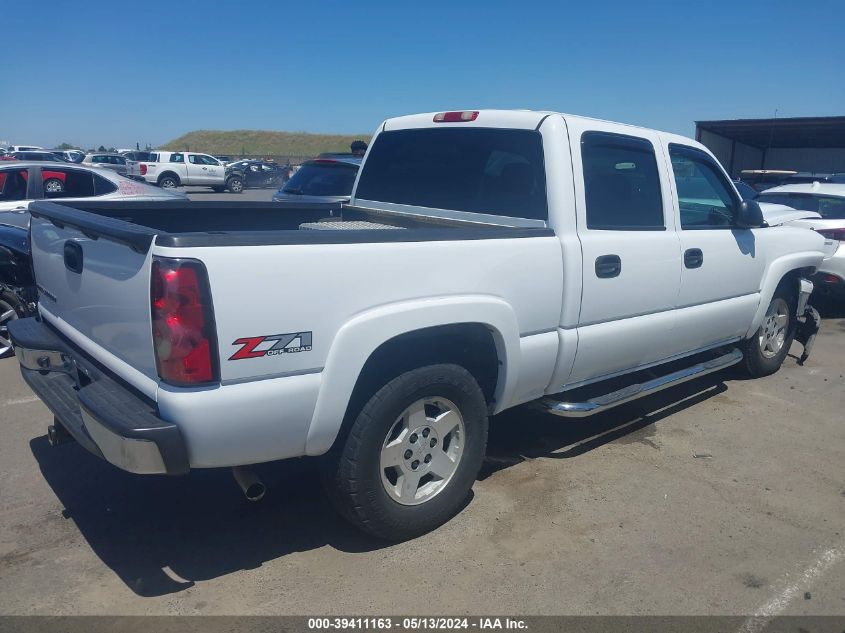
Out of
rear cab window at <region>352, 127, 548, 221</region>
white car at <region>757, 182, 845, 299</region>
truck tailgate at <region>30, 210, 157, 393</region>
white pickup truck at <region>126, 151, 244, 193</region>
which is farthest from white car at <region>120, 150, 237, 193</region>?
truck tailgate at <region>30, 210, 157, 393</region>

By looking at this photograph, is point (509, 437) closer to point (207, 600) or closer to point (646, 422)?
point (646, 422)

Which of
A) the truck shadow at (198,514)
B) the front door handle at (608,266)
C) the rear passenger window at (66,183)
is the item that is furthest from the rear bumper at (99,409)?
the rear passenger window at (66,183)

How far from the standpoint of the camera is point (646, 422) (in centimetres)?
537

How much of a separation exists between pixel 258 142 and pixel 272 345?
95.2 m

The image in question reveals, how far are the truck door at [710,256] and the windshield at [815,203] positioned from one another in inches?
177

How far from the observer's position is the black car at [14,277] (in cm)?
624

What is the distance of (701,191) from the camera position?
5.28 metres

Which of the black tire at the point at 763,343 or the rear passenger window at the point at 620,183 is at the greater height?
the rear passenger window at the point at 620,183

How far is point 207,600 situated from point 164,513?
88cm

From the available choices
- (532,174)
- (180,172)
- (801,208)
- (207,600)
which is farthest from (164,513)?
(180,172)

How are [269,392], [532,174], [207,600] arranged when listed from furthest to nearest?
[532,174], [207,600], [269,392]

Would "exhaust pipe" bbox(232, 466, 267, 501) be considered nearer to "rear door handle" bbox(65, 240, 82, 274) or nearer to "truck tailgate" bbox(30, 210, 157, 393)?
"truck tailgate" bbox(30, 210, 157, 393)

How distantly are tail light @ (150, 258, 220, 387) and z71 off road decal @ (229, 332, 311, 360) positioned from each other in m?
0.11

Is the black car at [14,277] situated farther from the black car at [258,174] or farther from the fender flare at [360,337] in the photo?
the black car at [258,174]
